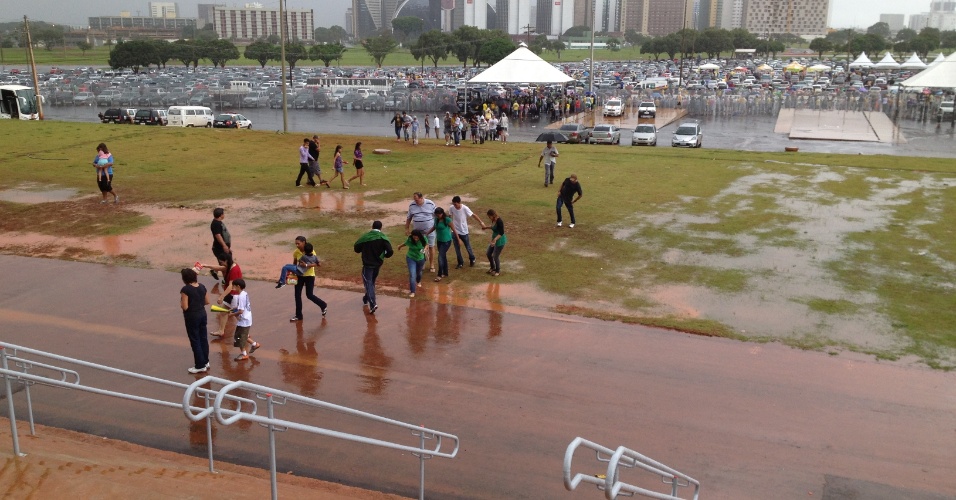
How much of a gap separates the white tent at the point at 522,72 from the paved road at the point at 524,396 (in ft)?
93.8

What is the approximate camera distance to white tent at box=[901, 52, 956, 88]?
45.8m

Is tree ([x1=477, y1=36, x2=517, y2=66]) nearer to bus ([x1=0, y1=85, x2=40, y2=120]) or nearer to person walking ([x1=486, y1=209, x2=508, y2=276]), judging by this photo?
bus ([x1=0, y1=85, x2=40, y2=120])

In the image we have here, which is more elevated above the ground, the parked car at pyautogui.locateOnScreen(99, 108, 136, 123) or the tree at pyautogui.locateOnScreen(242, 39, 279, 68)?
the tree at pyautogui.locateOnScreen(242, 39, 279, 68)

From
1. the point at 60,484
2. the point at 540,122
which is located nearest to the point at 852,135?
the point at 540,122

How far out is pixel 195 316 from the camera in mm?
9938

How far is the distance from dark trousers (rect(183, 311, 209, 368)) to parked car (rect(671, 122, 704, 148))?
28436 mm

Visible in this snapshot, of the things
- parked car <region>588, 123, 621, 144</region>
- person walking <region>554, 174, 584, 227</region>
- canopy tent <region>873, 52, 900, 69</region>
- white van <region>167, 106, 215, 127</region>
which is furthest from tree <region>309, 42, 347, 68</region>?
person walking <region>554, 174, 584, 227</region>

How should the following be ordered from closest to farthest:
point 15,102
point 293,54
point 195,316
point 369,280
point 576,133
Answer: point 195,316 < point 369,280 < point 576,133 < point 15,102 < point 293,54

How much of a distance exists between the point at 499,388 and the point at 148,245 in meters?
10.0

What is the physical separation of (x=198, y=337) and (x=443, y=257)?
209 inches

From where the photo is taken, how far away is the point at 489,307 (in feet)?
43.0

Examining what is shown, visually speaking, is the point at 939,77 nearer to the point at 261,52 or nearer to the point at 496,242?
the point at 496,242

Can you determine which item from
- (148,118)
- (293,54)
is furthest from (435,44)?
(148,118)

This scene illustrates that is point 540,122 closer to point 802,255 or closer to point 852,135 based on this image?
point 852,135
